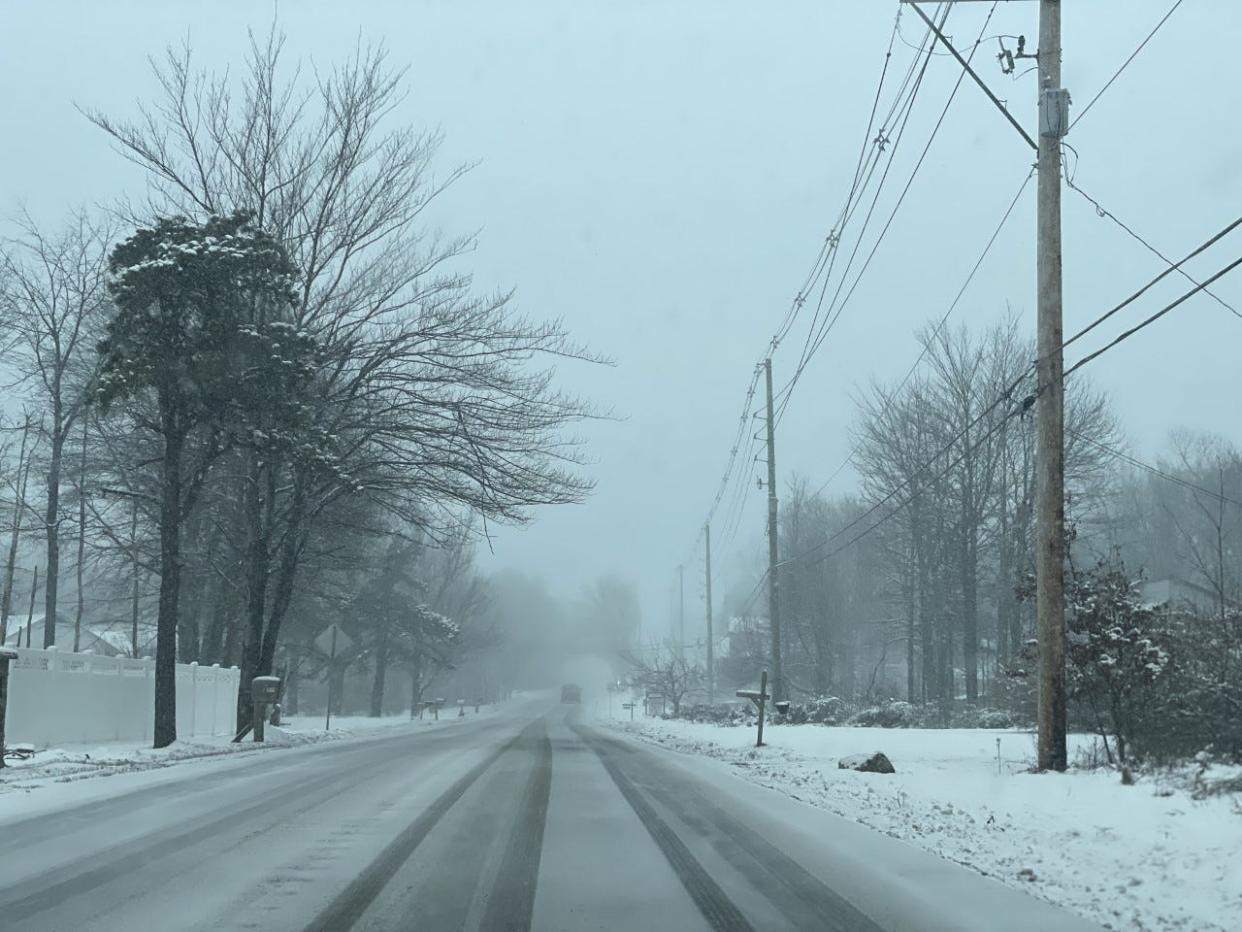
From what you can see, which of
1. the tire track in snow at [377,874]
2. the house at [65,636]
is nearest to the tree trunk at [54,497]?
the house at [65,636]

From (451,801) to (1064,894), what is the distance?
21.7 feet

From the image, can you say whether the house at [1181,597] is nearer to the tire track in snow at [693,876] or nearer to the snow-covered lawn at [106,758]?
the tire track in snow at [693,876]

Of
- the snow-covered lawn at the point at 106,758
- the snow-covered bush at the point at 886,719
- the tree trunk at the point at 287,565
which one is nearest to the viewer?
the snow-covered lawn at the point at 106,758

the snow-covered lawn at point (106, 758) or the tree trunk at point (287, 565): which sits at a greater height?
the tree trunk at point (287, 565)

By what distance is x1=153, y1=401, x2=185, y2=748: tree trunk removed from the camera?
22.3 metres

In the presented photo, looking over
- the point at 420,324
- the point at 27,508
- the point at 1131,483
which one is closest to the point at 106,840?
the point at 420,324

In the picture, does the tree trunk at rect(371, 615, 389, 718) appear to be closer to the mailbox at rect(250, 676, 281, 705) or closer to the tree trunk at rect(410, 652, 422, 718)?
the tree trunk at rect(410, 652, 422, 718)

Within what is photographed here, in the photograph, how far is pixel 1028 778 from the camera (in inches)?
520

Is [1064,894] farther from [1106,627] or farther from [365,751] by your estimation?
[365,751]

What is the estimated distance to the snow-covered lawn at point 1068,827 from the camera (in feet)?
25.2

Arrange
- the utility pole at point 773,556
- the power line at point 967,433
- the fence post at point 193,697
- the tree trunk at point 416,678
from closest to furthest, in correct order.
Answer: the power line at point 967,433 → the fence post at point 193,697 → the utility pole at point 773,556 → the tree trunk at point 416,678

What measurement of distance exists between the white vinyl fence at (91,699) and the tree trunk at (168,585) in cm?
115

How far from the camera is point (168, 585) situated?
22547mm

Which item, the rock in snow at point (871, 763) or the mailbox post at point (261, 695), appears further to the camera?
the mailbox post at point (261, 695)
